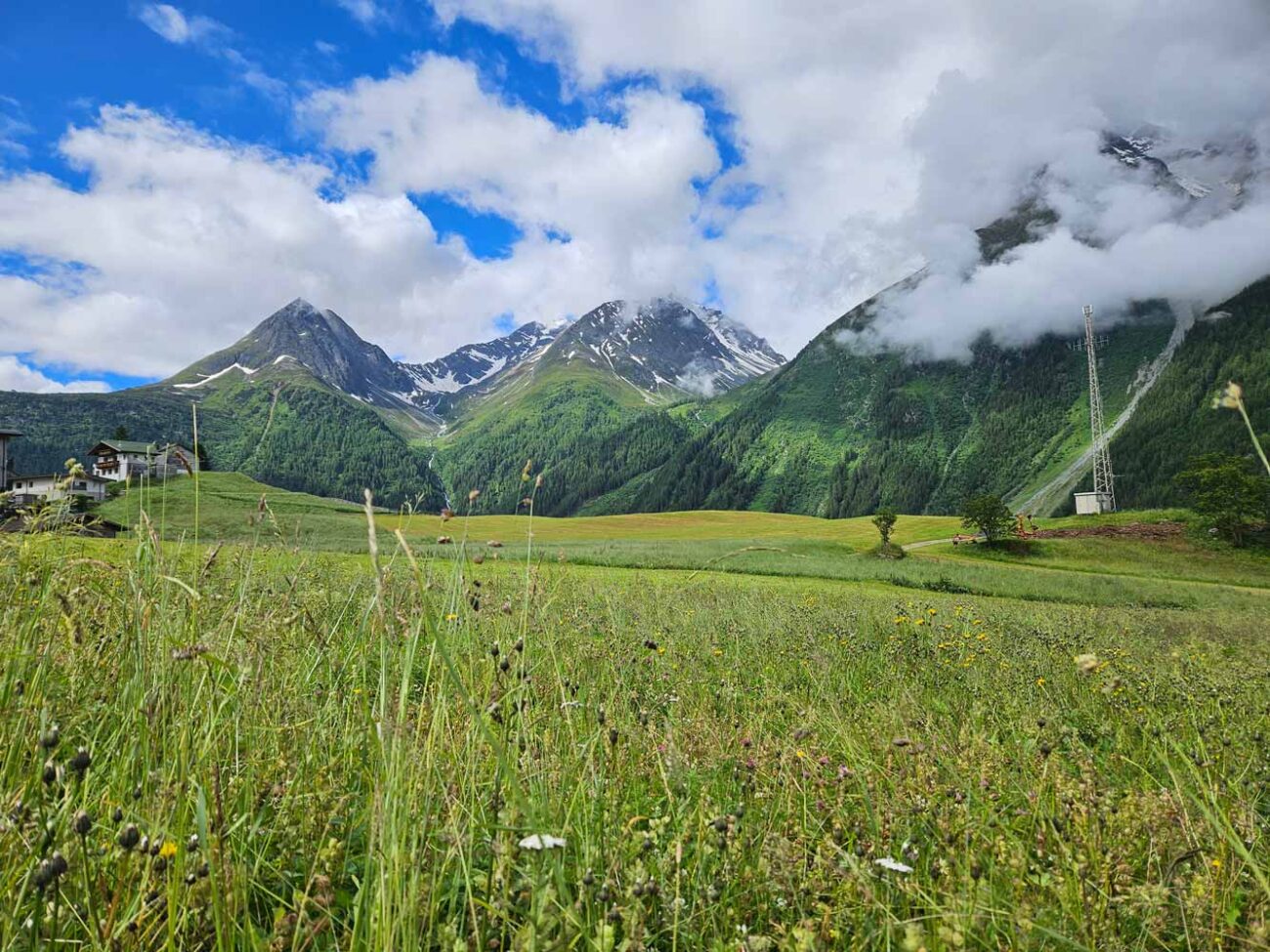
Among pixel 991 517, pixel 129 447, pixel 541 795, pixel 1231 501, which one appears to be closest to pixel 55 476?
pixel 541 795

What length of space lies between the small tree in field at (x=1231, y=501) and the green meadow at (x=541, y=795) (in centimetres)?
7142

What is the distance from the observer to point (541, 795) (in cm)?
228

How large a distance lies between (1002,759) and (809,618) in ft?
20.5

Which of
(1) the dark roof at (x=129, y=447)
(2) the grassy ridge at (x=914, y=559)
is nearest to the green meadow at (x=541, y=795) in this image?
(1) the dark roof at (x=129, y=447)

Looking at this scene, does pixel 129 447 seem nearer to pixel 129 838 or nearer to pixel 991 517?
pixel 129 838

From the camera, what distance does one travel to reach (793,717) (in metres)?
4.87

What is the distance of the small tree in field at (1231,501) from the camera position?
191 ft

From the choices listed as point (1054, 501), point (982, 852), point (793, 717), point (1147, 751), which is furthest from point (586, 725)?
point (1054, 501)

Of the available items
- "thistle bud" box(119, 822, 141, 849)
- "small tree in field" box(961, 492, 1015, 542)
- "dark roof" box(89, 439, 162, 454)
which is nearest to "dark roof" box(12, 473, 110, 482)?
"dark roof" box(89, 439, 162, 454)

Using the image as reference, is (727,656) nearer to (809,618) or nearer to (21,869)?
(809,618)

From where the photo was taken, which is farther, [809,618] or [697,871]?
[809,618]

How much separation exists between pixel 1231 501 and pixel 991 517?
20.2m

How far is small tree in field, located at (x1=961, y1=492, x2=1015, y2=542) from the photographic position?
63875mm

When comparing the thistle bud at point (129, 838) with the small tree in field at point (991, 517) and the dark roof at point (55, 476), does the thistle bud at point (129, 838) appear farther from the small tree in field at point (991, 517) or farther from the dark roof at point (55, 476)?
the small tree in field at point (991, 517)
